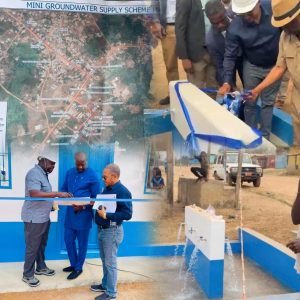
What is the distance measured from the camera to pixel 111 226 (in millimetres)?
2398

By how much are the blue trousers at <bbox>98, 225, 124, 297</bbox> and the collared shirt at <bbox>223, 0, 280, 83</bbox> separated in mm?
901

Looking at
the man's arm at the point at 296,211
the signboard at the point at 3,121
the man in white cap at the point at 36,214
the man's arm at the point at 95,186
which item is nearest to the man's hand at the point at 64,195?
the man in white cap at the point at 36,214

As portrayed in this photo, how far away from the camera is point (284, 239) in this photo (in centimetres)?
247

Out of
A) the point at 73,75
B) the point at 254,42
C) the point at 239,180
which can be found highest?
the point at 254,42

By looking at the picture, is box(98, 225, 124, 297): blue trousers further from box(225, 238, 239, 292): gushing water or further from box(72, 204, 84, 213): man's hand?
box(225, 238, 239, 292): gushing water

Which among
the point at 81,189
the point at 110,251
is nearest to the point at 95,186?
the point at 81,189

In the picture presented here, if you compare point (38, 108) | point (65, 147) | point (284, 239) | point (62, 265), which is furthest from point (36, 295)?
point (284, 239)

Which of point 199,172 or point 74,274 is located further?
point 74,274

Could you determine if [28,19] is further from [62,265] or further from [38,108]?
[62,265]

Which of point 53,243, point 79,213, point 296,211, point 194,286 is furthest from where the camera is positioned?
point 53,243

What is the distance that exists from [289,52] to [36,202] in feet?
4.68

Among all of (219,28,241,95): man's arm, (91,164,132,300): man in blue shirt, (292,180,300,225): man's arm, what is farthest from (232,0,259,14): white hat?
(91,164,132,300): man in blue shirt

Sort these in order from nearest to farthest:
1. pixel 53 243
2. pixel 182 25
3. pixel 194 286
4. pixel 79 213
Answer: pixel 182 25, pixel 194 286, pixel 79 213, pixel 53 243

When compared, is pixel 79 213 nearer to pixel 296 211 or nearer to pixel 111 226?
pixel 111 226
